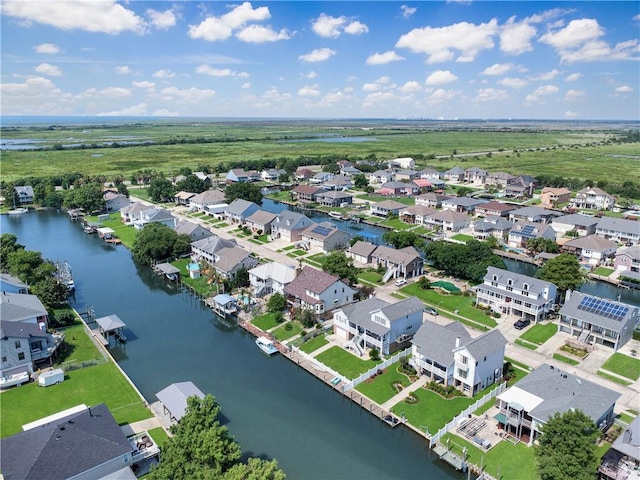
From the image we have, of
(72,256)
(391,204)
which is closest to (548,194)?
(391,204)

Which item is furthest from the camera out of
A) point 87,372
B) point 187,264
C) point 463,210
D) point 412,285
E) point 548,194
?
point 548,194

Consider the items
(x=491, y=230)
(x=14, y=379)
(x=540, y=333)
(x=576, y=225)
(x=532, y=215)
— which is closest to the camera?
(x=14, y=379)

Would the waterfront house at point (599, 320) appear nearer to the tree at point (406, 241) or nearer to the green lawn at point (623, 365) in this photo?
the green lawn at point (623, 365)

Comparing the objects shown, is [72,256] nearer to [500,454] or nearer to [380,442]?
[380,442]

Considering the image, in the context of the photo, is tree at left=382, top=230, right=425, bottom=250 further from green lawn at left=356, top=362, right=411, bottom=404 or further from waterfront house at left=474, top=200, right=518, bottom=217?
waterfront house at left=474, top=200, right=518, bottom=217

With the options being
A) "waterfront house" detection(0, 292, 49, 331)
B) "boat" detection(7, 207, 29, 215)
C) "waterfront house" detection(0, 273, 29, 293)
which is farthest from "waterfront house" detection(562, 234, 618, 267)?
"boat" detection(7, 207, 29, 215)

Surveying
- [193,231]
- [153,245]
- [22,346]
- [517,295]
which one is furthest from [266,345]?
[193,231]

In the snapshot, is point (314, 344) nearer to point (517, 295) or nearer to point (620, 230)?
point (517, 295)
